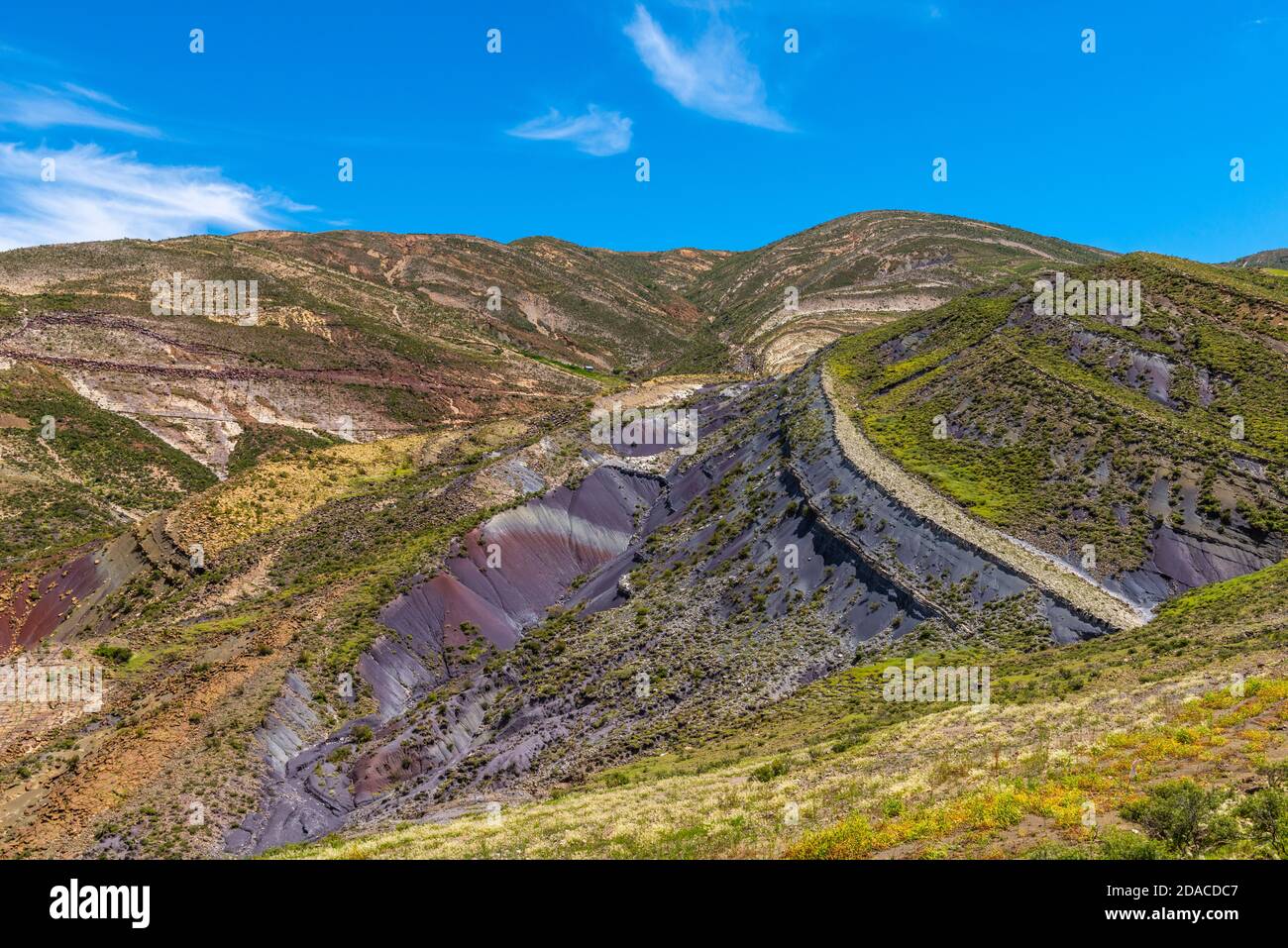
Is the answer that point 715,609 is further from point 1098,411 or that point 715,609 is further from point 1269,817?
point 1269,817

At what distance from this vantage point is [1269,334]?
4550cm

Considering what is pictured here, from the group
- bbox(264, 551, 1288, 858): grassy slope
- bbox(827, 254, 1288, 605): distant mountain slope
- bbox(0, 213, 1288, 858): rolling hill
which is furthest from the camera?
bbox(827, 254, 1288, 605): distant mountain slope

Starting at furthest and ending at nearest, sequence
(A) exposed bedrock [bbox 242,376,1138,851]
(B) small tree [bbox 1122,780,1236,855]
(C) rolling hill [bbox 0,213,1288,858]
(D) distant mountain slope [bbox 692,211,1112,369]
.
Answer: (D) distant mountain slope [bbox 692,211,1112,369] → (A) exposed bedrock [bbox 242,376,1138,851] → (C) rolling hill [bbox 0,213,1288,858] → (B) small tree [bbox 1122,780,1236,855]

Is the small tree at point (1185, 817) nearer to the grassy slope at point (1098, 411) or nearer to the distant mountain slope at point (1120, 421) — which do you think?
the distant mountain slope at point (1120, 421)

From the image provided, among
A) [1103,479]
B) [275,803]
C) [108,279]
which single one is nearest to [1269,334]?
[1103,479]

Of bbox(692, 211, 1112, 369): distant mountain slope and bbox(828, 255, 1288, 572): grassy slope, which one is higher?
bbox(692, 211, 1112, 369): distant mountain slope

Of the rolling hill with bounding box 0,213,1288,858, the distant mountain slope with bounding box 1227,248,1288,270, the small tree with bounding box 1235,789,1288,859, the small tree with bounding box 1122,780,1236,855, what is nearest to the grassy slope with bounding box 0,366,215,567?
the rolling hill with bounding box 0,213,1288,858

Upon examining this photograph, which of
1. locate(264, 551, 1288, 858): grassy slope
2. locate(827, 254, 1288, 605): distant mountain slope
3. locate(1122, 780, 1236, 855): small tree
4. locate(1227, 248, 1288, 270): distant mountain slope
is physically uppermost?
locate(1227, 248, 1288, 270): distant mountain slope

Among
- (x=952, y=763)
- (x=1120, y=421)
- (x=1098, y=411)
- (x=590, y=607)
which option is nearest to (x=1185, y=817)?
(x=952, y=763)

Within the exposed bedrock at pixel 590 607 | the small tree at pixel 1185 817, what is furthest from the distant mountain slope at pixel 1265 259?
the small tree at pixel 1185 817

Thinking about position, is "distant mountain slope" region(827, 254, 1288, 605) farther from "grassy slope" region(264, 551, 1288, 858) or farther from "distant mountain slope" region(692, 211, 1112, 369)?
"distant mountain slope" region(692, 211, 1112, 369)

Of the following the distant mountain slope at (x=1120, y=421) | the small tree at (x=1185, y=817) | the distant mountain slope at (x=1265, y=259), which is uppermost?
the distant mountain slope at (x=1265, y=259)

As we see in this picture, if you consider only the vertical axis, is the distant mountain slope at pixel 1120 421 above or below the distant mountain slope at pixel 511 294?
below

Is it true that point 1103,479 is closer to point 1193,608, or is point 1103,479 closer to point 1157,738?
point 1193,608
